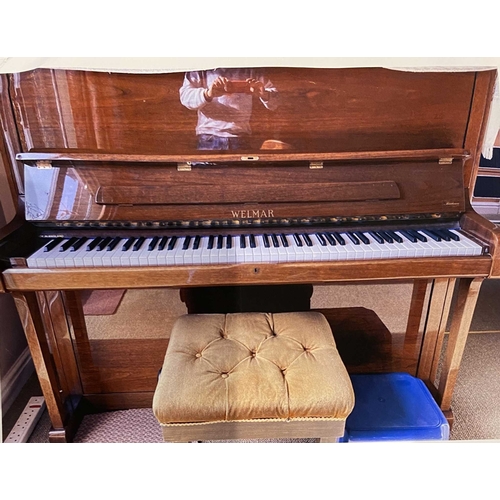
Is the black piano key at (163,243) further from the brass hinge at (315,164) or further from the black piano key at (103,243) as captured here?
the brass hinge at (315,164)

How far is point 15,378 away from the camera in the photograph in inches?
58.4

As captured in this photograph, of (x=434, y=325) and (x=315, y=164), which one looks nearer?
(x=315, y=164)

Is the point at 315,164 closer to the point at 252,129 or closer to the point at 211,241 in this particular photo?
the point at 252,129

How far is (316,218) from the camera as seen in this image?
44.0 inches

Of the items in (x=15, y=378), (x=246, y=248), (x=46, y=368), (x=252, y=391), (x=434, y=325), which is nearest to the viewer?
(x=252, y=391)

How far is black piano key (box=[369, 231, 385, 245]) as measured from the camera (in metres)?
1.06

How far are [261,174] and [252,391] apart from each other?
58 cm

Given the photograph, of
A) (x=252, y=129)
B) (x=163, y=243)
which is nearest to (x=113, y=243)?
(x=163, y=243)

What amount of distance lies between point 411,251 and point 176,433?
29.4 inches

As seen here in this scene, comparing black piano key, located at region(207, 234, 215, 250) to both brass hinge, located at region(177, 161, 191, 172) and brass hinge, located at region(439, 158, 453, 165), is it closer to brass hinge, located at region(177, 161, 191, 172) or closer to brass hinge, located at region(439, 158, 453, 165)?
brass hinge, located at region(177, 161, 191, 172)

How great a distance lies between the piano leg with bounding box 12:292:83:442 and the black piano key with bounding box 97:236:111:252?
0.24 meters

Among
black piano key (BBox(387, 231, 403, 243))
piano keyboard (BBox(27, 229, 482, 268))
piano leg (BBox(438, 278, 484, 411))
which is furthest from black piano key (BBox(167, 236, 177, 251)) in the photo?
piano leg (BBox(438, 278, 484, 411))
